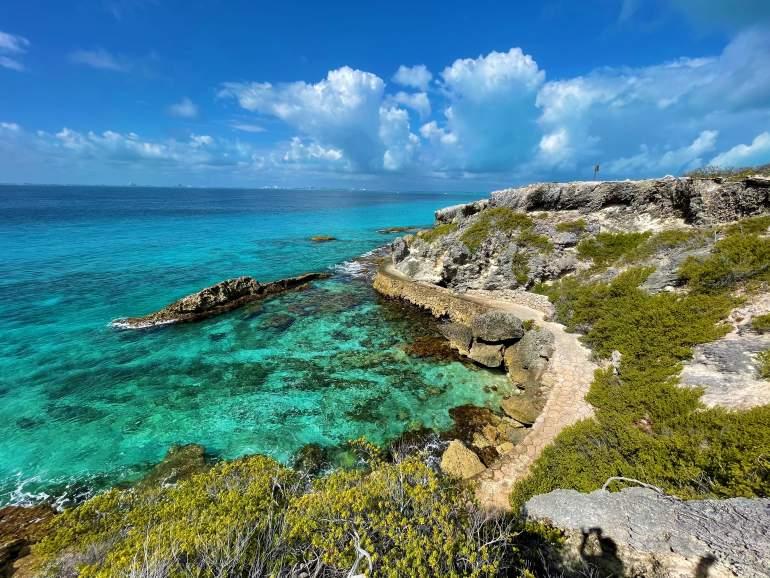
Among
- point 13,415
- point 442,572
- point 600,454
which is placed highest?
point 442,572

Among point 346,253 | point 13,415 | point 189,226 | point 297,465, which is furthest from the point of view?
point 189,226

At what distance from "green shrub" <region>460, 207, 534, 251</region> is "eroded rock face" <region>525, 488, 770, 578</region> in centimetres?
2497

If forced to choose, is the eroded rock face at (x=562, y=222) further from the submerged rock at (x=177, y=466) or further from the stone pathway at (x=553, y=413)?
the submerged rock at (x=177, y=466)

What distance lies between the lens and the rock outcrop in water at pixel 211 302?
2520 cm

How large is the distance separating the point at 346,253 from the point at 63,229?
6233cm

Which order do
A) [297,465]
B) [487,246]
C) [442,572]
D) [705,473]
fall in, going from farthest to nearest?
[487,246] → [297,465] → [705,473] → [442,572]

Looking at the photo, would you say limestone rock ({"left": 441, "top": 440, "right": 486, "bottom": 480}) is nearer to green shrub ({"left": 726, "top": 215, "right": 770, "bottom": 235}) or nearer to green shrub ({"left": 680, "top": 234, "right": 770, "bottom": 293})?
green shrub ({"left": 680, "top": 234, "right": 770, "bottom": 293})

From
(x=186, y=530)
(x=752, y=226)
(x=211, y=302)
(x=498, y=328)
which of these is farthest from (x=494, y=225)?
(x=186, y=530)

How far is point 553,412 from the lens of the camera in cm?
1264

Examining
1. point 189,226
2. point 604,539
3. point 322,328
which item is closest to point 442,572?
point 604,539

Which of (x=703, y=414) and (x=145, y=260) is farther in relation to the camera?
(x=145, y=260)

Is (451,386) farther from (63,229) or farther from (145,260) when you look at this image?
(63,229)

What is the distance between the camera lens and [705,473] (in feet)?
26.4

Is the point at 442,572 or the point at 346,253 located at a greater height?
the point at 442,572
